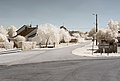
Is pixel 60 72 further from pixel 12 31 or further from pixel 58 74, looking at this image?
pixel 12 31

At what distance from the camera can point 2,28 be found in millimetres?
110438

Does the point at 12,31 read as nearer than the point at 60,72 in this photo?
No

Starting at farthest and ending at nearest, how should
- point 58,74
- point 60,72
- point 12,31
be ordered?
point 12,31, point 60,72, point 58,74

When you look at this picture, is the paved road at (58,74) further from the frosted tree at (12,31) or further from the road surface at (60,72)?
the frosted tree at (12,31)

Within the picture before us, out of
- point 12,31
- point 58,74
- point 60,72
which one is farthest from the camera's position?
point 12,31

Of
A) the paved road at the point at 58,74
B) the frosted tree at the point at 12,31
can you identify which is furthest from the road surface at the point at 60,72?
the frosted tree at the point at 12,31

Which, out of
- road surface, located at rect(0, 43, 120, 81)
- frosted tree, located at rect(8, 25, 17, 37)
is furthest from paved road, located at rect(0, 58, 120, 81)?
frosted tree, located at rect(8, 25, 17, 37)

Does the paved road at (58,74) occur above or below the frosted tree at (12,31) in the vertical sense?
below

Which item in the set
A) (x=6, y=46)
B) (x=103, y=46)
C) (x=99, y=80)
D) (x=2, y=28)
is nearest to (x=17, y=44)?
(x=6, y=46)

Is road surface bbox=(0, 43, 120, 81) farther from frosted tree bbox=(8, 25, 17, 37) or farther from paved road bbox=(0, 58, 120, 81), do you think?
frosted tree bbox=(8, 25, 17, 37)

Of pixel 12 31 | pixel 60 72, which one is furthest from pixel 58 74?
pixel 12 31

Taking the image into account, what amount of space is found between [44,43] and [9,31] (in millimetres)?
54453

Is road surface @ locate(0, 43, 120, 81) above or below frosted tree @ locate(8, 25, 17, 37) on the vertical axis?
below

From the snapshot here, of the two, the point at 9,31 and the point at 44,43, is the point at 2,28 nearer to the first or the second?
the point at 9,31
